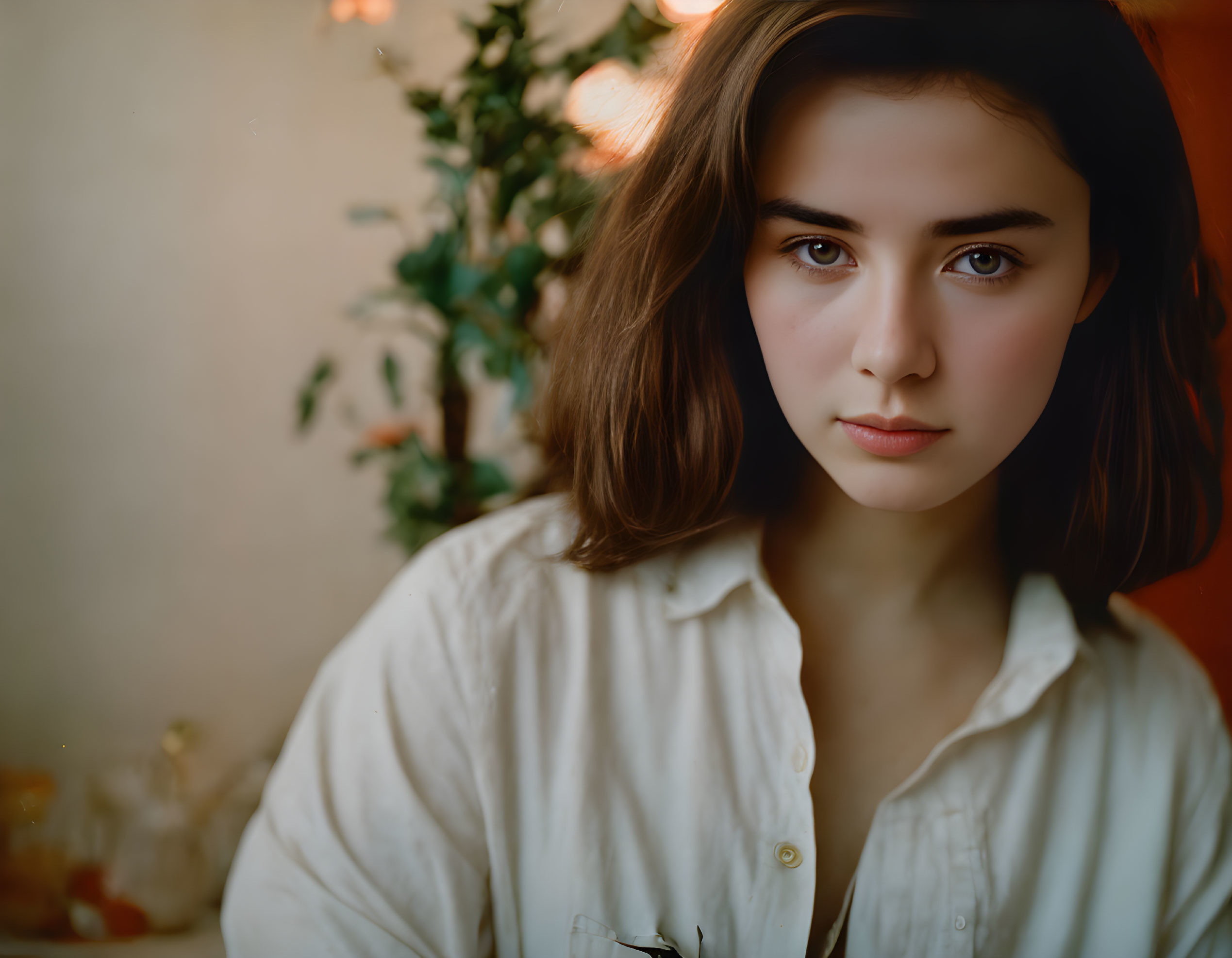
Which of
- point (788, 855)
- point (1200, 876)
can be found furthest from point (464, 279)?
point (1200, 876)

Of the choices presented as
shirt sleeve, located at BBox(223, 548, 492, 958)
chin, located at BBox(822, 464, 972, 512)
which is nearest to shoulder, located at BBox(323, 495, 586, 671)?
shirt sleeve, located at BBox(223, 548, 492, 958)

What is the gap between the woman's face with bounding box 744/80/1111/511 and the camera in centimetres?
54

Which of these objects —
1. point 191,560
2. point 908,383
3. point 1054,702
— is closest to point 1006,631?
point 1054,702

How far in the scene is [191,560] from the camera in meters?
0.69

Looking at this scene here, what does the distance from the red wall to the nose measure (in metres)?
0.26

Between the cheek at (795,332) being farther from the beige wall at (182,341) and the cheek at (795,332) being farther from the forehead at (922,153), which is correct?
the beige wall at (182,341)

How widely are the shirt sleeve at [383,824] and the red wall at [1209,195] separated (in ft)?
1.87

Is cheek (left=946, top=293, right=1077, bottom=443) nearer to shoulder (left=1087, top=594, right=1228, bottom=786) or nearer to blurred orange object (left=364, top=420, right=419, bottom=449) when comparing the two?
shoulder (left=1087, top=594, right=1228, bottom=786)

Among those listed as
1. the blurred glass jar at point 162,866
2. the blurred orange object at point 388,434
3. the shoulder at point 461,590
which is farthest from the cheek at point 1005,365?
the blurred glass jar at point 162,866

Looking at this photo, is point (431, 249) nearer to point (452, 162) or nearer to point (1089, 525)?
point (452, 162)

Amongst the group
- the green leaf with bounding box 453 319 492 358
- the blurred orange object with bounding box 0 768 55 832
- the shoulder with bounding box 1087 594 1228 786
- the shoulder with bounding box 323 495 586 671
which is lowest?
the blurred orange object with bounding box 0 768 55 832

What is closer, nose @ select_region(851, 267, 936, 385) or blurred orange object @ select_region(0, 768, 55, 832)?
nose @ select_region(851, 267, 936, 385)

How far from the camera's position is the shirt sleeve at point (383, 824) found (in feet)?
2.01

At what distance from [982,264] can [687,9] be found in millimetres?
296
